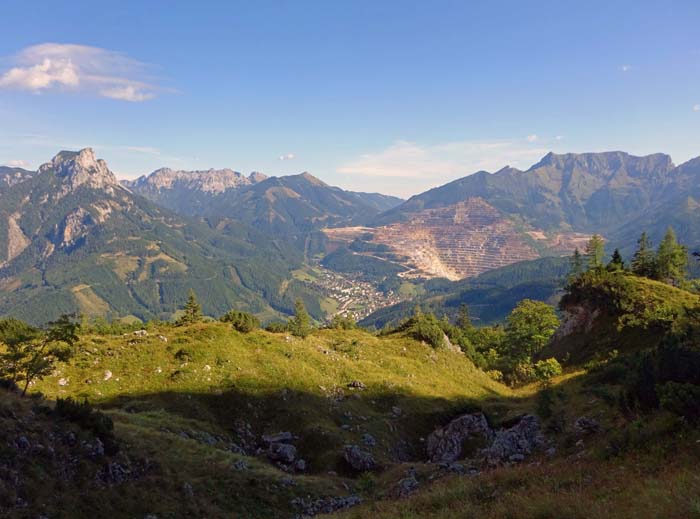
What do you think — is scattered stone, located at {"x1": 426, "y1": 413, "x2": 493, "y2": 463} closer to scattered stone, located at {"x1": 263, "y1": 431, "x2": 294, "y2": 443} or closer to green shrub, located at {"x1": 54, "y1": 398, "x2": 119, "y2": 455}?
scattered stone, located at {"x1": 263, "y1": 431, "x2": 294, "y2": 443}

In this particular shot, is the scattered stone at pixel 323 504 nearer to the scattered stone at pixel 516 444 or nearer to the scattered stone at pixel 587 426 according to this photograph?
the scattered stone at pixel 516 444

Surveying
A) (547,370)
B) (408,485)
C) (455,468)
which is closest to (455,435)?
(455,468)

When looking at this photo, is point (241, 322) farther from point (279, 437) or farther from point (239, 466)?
point (239, 466)

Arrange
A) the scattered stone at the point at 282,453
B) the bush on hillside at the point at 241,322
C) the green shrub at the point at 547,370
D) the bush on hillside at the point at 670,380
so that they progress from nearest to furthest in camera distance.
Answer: the bush on hillside at the point at 670,380, the scattered stone at the point at 282,453, the bush on hillside at the point at 241,322, the green shrub at the point at 547,370

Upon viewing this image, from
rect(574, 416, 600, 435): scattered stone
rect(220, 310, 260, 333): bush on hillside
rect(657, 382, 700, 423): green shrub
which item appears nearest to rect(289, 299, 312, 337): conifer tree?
rect(220, 310, 260, 333): bush on hillside

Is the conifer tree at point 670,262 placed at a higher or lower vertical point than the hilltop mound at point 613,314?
higher

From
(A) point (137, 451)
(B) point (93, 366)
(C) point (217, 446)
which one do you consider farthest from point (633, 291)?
(B) point (93, 366)

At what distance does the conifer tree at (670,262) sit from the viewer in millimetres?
85375

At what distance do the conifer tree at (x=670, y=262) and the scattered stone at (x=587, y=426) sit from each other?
250 feet

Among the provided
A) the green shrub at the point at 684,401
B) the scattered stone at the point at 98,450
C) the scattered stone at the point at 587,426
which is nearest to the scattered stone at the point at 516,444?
the scattered stone at the point at 587,426

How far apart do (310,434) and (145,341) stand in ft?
78.8

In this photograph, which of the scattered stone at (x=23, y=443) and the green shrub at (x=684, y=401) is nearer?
the green shrub at (x=684, y=401)

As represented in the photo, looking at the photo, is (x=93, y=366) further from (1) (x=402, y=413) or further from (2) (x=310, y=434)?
(1) (x=402, y=413)

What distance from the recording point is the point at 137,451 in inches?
929
